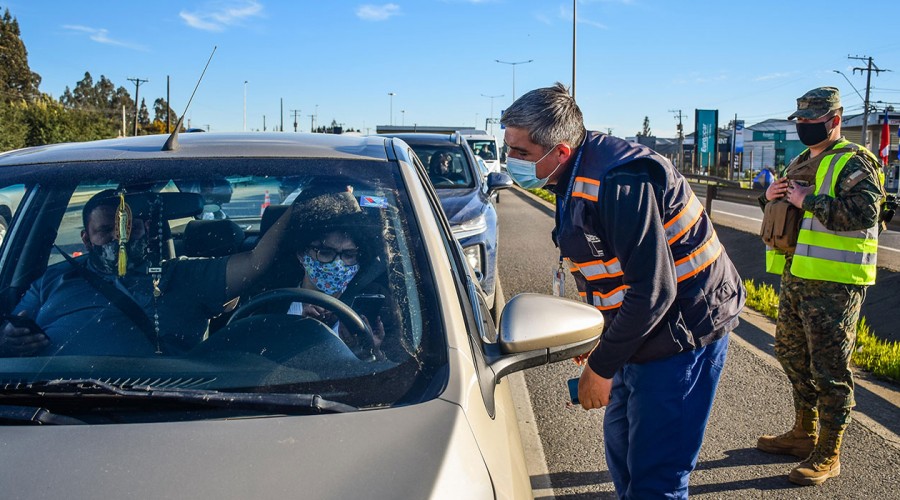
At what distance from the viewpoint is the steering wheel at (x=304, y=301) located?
2.24 meters

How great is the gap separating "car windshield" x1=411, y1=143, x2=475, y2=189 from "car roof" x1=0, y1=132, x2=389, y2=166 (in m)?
6.05

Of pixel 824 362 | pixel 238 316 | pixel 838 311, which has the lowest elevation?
pixel 824 362

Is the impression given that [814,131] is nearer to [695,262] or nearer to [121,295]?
[695,262]

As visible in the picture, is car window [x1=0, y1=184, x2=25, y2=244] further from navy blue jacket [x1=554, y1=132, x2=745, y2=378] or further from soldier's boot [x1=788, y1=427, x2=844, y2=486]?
soldier's boot [x1=788, y1=427, x2=844, y2=486]

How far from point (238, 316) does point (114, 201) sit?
27.9 inches

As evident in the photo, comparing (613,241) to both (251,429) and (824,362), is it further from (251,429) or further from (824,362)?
(824,362)

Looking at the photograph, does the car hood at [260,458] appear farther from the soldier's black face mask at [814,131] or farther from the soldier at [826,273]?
the soldier's black face mask at [814,131]

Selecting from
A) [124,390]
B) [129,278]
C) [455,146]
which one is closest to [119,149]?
[129,278]

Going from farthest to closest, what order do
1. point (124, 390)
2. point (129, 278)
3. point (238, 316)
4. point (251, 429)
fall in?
point (129, 278)
point (238, 316)
point (124, 390)
point (251, 429)

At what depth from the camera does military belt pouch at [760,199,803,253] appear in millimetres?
4273

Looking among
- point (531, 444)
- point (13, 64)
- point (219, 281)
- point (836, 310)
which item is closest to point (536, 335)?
point (219, 281)

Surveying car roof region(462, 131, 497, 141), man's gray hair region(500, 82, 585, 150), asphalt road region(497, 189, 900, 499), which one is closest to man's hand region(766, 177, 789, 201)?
asphalt road region(497, 189, 900, 499)

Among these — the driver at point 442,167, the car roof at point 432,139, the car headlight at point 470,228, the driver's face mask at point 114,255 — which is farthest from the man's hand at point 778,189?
the car roof at point 432,139

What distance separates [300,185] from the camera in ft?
8.54
